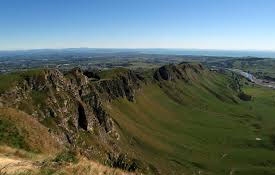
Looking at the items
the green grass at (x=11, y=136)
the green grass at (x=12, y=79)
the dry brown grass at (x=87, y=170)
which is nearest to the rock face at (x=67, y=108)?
the green grass at (x=12, y=79)

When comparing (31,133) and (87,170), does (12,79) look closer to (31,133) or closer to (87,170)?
(31,133)

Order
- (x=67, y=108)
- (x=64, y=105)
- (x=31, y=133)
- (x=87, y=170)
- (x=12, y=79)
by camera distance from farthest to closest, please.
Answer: (x=67, y=108), (x=64, y=105), (x=12, y=79), (x=31, y=133), (x=87, y=170)

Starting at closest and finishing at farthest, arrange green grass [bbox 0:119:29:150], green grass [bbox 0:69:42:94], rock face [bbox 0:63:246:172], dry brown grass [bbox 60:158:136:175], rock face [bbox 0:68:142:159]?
dry brown grass [bbox 60:158:136:175]
green grass [bbox 0:119:29:150]
rock face [bbox 0:63:246:172]
rock face [bbox 0:68:142:159]
green grass [bbox 0:69:42:94]

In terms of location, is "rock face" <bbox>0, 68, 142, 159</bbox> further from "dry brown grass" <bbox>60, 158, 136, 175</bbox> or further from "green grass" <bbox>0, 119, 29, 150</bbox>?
"dry brown grass" <bbox>60, 158, 136, 175</bbox>

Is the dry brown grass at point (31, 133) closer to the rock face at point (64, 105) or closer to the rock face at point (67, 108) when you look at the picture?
the rock face at point (64, 105)

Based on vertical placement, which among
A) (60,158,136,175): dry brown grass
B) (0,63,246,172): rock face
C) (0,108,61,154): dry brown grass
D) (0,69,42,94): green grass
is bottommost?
(0,63,246,172): rock face

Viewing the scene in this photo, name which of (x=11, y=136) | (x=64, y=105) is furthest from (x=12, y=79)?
(x=11, y=136)

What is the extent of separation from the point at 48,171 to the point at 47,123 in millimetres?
108704

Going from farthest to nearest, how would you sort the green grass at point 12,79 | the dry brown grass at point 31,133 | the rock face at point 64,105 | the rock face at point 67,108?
the green grass at point 12,79, the rock face at point 64,105, the rock face at point 67,108, the dry brown grass at point 31,133

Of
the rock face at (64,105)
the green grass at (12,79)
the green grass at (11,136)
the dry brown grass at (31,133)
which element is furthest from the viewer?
the green grass at (12,79)

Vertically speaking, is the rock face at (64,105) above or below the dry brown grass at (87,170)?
below

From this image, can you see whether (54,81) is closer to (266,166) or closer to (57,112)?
(57,112)

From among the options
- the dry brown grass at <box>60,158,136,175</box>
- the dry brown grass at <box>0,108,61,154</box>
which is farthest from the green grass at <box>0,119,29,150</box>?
the dry brown grass at <box>60,158,136,175</box>

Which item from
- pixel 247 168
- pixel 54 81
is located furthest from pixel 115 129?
pixel 247 168
